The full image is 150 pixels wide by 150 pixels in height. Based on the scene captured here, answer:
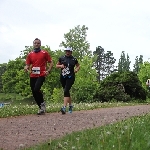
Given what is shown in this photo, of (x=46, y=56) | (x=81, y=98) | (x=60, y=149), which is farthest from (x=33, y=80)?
(x=81, y=98)

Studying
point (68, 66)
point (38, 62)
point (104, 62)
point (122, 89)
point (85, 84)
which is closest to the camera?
point (38, 62)

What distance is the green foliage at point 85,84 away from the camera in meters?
30.9

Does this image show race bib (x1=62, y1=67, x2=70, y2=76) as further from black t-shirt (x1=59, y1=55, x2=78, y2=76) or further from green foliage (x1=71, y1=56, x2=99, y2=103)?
green foliage (x1=71, y1=56, x2=99, y2=103)

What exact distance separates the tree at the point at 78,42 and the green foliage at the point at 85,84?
16544mm

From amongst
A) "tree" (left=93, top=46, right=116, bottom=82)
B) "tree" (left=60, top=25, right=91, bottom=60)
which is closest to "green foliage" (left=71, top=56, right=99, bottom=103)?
"tree" (left=60, top=25, right=91, bottom=60)

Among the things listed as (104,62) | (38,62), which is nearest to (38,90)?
(38,62)

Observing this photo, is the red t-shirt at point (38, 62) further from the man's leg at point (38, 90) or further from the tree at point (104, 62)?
the tree at point (104, 62)

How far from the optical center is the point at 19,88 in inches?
2584

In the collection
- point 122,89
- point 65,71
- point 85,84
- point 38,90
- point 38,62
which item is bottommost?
point 38,90

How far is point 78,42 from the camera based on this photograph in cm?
6481

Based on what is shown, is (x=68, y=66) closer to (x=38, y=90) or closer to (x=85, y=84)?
(x=38, y=90)

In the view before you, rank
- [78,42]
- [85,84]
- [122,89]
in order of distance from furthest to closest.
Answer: [78,42], [85,84], [122,89]

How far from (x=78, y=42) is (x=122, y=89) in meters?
40.8

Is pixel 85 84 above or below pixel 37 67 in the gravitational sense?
above
